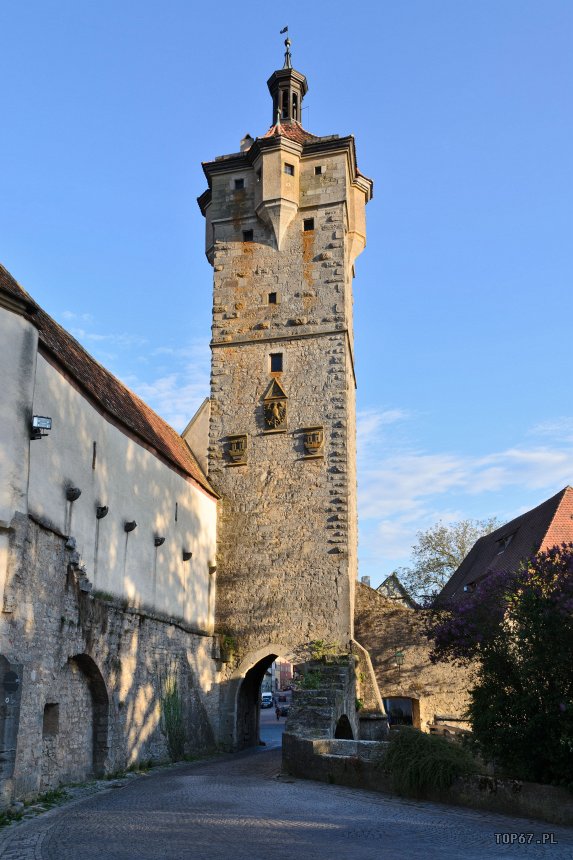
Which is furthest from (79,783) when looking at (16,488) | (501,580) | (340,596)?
(340,596)

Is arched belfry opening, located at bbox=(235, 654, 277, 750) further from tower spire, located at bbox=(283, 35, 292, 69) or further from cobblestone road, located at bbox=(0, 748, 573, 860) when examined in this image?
tower spire, located at bbox=(283, 35, 292, 69)

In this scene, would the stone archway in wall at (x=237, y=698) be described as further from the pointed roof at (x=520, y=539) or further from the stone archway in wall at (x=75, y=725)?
the stone archway in wall at (x=75, y=725)

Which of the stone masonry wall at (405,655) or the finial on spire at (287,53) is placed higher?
the finial on spire at (287,53)

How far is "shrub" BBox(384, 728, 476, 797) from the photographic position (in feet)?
31.1

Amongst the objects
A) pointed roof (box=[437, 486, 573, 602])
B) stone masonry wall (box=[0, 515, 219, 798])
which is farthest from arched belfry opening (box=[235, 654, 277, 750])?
pointed roof (box=[437, 486, 573, 602])

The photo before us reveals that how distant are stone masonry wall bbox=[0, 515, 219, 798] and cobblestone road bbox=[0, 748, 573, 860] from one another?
1106mm

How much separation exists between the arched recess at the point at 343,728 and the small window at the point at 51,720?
22.8ft

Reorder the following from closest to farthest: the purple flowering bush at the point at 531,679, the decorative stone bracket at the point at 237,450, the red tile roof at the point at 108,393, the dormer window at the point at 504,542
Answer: the purple flowering bush at the point at 531,679, the red tile roof at the point at 108,393, the decorative stone bracket at the point at 237,450, the dormer window at the point at 504,542

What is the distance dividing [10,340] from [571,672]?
26.2 feet

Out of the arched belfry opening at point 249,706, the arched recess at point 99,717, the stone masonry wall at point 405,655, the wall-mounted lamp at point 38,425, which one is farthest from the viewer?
the stone masonry wall at point 405,655

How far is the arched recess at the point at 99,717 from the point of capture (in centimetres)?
1339

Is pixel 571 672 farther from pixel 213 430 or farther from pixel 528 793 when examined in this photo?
pixel 213 430

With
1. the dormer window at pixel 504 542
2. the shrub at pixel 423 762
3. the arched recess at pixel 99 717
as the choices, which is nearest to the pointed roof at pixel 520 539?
the dormer window at pixel 504 542

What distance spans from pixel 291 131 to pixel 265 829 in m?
21.8
